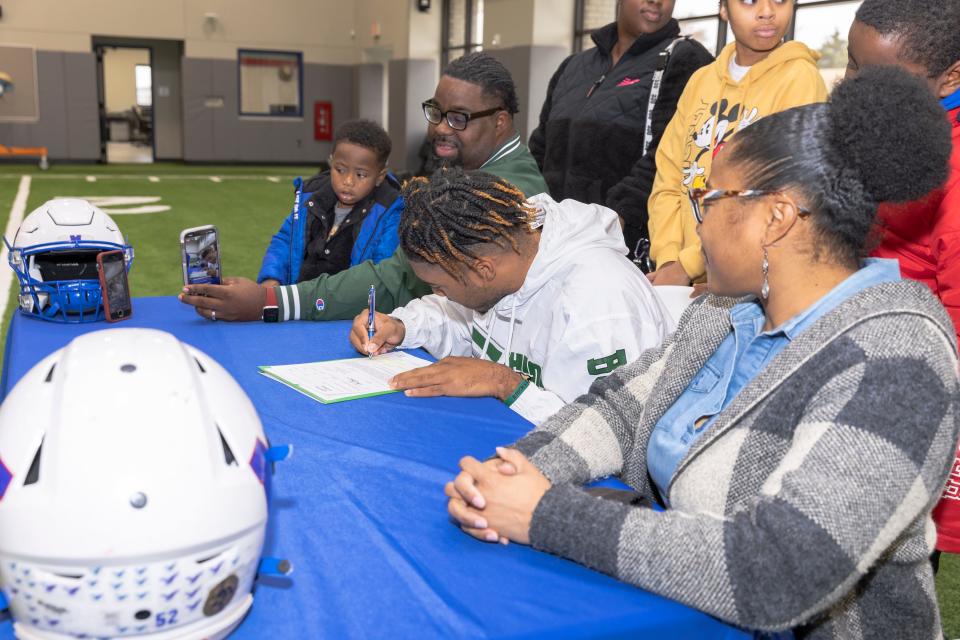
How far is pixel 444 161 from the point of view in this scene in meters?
2.94

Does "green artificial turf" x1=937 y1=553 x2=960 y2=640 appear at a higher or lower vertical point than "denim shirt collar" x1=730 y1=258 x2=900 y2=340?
lower

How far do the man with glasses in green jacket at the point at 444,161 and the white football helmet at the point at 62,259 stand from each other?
0.29 metres

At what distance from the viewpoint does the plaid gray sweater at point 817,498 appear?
1.04 metres

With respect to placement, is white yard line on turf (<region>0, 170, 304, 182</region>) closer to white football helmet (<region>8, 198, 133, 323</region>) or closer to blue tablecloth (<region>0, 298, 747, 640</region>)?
white football helmet (<region>8, 198, 133, 323</region>)

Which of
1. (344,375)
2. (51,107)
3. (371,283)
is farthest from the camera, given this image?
(51,107)

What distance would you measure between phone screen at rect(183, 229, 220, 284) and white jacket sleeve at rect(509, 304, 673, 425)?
1.32m

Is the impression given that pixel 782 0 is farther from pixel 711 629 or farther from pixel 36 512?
pixel 36 512

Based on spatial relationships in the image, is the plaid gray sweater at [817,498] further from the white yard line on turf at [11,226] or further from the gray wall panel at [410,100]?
the gray wall panel at [410,100]

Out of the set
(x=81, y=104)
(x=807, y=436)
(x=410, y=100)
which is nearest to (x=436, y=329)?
(x=807, y=436)

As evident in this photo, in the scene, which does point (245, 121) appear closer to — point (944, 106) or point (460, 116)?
point (460, 116)

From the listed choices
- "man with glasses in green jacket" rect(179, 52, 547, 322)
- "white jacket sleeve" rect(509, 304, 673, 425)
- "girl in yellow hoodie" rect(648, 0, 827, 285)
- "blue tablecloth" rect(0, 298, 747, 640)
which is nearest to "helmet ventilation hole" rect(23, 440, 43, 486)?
"blue tablecloth" rect(0, 298, 747, 640)

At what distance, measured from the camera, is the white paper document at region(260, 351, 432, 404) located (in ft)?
6.43

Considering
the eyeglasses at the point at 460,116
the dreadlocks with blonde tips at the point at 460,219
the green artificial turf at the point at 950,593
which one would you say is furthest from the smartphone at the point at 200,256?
the green artificial turf at the point at 950,593

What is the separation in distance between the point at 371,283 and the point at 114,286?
2.63 feet
